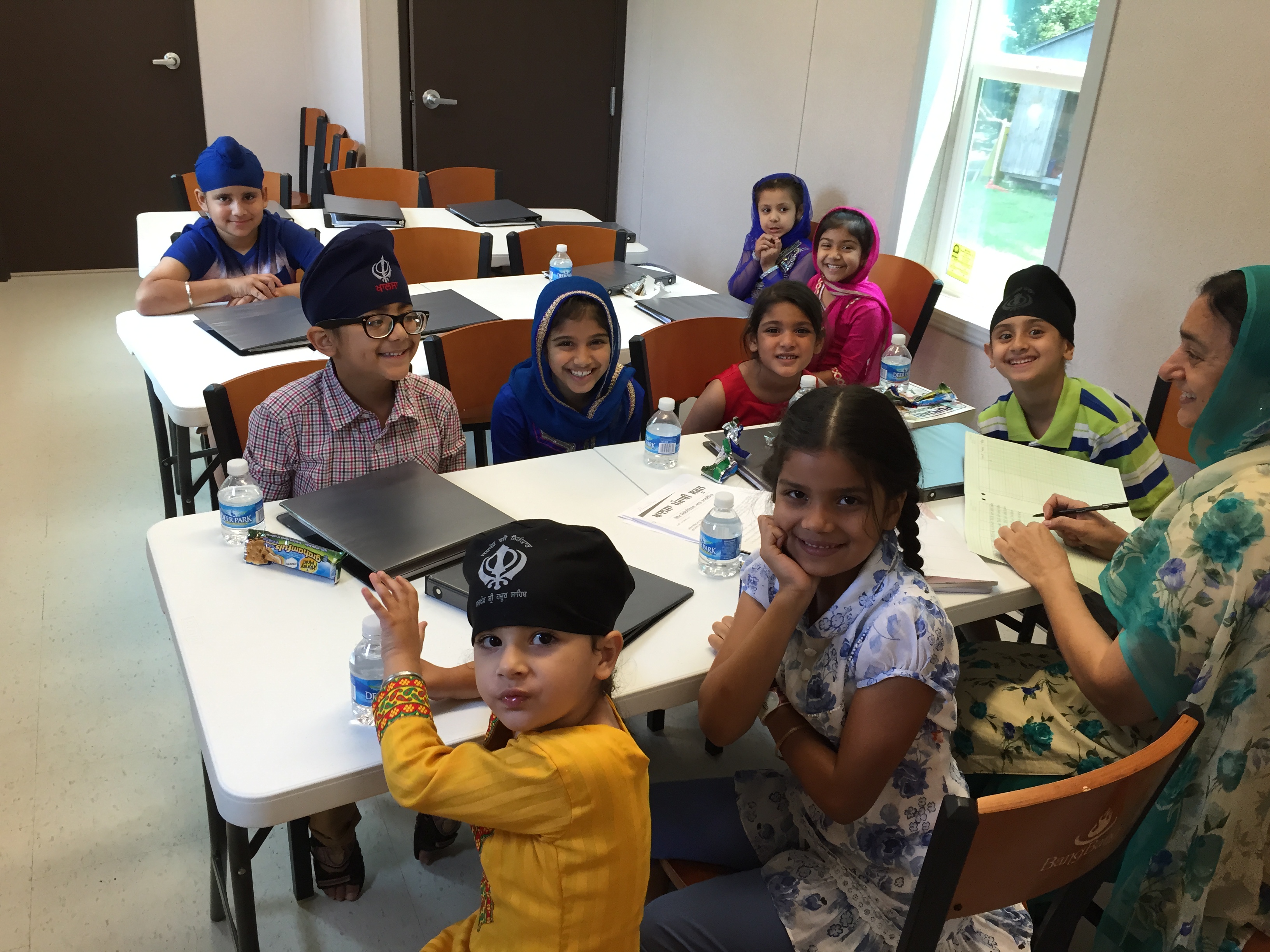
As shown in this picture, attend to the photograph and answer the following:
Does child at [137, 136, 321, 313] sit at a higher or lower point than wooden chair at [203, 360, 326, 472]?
higher

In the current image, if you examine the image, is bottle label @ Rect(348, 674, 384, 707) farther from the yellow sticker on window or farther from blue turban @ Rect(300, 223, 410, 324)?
the yellow sticker on window

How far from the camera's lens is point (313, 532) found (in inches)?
64.3

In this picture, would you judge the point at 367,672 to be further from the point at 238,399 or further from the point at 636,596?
the point at 238,399

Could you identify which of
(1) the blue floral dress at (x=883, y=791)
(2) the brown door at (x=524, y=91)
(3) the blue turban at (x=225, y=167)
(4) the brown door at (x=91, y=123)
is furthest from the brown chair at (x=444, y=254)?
(4) the brown door at (x=91, y=123)

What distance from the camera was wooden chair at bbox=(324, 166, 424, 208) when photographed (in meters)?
4.39

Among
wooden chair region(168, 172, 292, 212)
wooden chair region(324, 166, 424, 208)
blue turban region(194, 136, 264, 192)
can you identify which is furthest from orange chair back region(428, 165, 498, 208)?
blue turban region(194, 136, 264, 192)

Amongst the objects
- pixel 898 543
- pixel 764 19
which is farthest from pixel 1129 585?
pixel 764 19

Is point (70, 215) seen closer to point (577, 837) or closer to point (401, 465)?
point (401, 465)

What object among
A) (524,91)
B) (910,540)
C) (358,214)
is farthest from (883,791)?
(524,91)

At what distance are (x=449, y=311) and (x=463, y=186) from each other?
2164 millimetres

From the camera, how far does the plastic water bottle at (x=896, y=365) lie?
2.73 meters

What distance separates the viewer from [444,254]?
352cm

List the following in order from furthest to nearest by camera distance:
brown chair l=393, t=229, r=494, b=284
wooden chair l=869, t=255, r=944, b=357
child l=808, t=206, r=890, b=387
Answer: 1. wooden chair l=869, t=255, r=944, b=357
2. brown chair l=393, t=229, r=494, b=284
3. child l=808, t=206, r=890, b=387

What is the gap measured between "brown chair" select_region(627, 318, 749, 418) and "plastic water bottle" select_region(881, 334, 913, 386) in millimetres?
410
